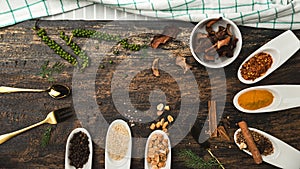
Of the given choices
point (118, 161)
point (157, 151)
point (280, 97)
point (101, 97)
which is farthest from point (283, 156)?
point (101, 97)

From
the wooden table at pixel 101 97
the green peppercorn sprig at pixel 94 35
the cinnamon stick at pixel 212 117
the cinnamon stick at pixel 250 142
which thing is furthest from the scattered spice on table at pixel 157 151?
the green peppercorn sprig at pixel 94 35

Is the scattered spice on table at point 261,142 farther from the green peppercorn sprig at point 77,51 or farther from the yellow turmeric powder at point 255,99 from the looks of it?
the green peppercorn sprig at point 77,51

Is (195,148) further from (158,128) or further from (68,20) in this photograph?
(68,20)

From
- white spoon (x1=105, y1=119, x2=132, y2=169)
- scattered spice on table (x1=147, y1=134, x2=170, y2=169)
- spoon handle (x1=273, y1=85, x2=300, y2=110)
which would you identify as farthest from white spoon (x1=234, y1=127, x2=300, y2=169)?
white spoon (x1=105, y1=119, x2=132, y2=169)

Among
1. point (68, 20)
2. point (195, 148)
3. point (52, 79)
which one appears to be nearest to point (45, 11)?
point (68, 20)

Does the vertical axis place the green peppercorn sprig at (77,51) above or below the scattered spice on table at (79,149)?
above

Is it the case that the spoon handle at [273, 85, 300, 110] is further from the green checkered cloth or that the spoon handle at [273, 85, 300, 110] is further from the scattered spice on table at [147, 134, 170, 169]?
the scattered spice on table at [147, 134, 170, 169]
